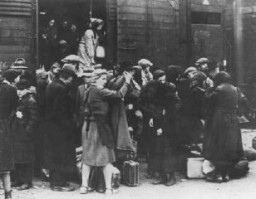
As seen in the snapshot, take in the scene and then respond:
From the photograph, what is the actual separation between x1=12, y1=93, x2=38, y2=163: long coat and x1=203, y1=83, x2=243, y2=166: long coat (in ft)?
10.4

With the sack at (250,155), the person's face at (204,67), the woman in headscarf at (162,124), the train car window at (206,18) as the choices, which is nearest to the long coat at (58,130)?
the woman in headscarf at (162,124)

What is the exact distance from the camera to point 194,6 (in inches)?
575

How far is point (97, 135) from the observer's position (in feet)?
25.5

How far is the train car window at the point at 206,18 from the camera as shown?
14.7 m

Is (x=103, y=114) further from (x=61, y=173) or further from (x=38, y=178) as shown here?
(x=38, y=178)

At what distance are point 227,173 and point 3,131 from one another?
4.15 meters

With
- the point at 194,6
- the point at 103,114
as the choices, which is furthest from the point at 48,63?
the point at 103,114

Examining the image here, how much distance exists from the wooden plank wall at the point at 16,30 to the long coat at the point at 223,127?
5.06 metres

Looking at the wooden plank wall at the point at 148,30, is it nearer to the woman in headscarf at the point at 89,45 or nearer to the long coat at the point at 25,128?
the woman in headscarf at the point at 89,45

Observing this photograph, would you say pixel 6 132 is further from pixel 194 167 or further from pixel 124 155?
pixel 194 167

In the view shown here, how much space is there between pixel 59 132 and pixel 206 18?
8238 millimetres

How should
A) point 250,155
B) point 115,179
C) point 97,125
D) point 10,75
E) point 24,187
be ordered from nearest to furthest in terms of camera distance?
point 97,125, point 115,179, point 24,187, point 10,75, point 250,155

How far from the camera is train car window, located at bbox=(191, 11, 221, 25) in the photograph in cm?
1471

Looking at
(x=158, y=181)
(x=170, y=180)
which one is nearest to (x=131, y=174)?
(x=158, y=181)
